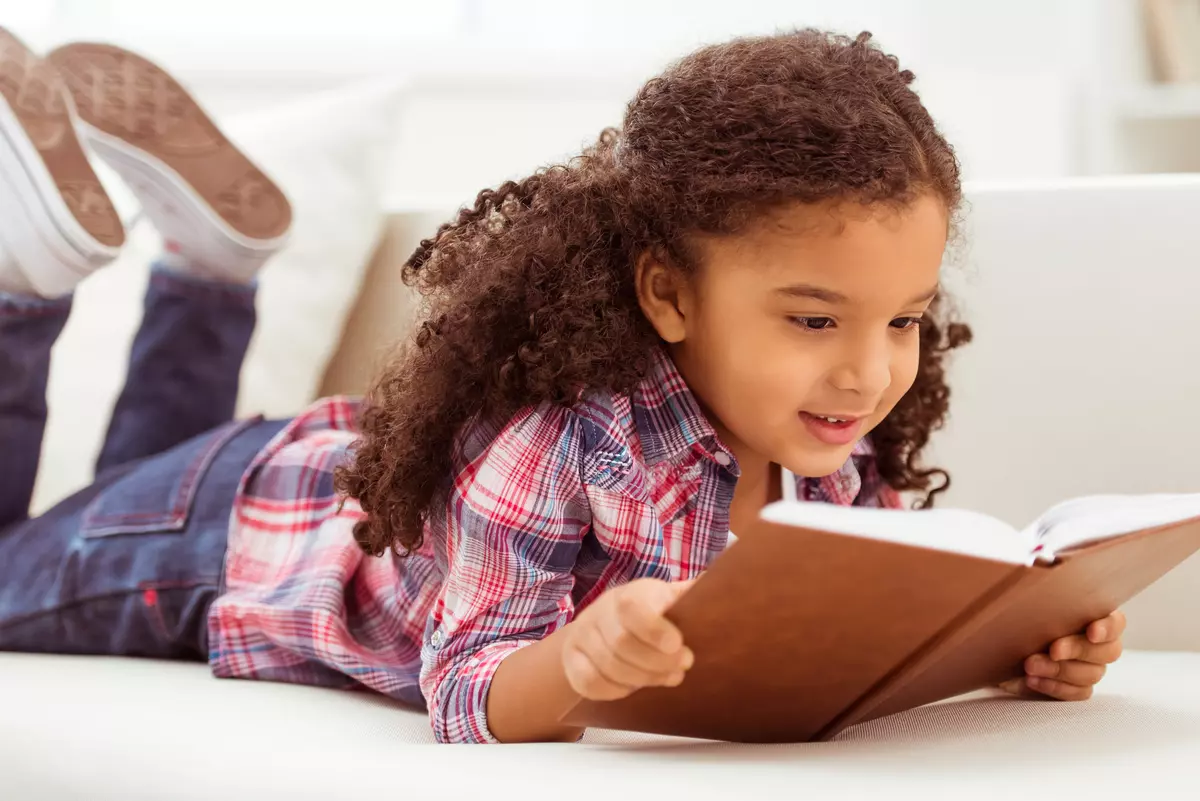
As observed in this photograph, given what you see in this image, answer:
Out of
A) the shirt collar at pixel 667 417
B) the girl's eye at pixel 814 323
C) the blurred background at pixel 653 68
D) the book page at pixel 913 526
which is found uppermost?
the blurred background at pixel 653 68

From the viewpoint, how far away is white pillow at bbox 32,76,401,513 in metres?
1.33

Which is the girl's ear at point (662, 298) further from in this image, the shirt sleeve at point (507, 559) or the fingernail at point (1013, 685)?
the fingernail at point (1013, 685)

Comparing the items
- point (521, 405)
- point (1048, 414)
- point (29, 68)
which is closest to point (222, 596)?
point (521, 405)

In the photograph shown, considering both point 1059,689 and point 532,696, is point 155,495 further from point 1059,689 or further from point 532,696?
point 1059,689

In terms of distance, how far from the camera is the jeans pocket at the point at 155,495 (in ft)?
3.66

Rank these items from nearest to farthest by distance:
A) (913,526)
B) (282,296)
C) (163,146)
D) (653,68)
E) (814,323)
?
1. (913,526)
2. (814,323)
3. (163,146)
4. (282,296)
5. (653,68)

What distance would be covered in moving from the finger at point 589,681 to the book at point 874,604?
0.06ft

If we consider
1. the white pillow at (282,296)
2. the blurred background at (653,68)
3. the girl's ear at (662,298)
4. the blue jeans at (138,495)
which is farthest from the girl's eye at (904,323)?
the blurred background at (653,68)

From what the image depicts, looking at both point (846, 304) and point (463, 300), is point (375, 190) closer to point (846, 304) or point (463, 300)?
point (463, 300)

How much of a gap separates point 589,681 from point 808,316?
26 cm

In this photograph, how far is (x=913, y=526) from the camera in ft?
1.80

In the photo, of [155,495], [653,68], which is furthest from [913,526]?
[653,68]

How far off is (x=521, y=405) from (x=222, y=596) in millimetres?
366

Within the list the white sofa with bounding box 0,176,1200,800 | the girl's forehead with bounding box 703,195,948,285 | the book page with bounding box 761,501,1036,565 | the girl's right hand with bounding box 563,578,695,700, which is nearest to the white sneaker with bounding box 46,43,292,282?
the white sofa with bounding box 0,176,1200,800
